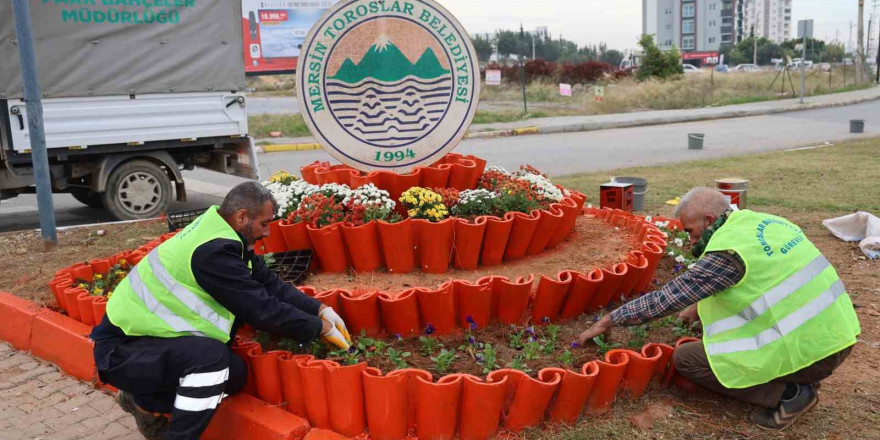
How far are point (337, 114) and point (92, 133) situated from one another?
16.3 ft

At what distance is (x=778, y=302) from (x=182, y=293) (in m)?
2.70

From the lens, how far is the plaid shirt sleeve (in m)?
3.42

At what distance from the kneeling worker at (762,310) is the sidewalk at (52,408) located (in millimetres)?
2865

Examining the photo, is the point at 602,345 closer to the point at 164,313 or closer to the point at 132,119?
the point at 164,313

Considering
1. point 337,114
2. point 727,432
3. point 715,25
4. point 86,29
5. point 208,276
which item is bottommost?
point 727,432

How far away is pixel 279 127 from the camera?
67.5 ft

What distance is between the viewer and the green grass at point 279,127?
2002 cm

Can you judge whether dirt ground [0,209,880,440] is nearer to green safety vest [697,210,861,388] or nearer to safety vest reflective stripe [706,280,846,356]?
green safety vest [697,210,861,388]

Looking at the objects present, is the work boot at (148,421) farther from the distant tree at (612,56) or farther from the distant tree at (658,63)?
the distant tree at (612,56)

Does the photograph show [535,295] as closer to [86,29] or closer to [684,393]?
[684,393]

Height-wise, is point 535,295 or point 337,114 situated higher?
point 337,114

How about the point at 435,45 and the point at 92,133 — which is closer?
the point at 435,45

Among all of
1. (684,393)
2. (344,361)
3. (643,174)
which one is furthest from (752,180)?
(344,361)

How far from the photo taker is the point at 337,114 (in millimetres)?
5375
